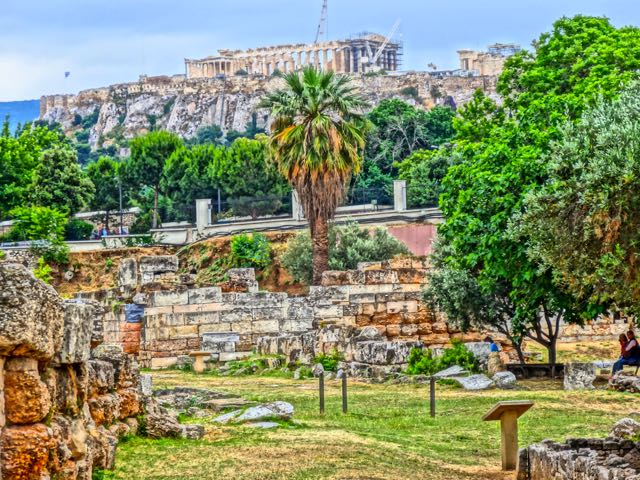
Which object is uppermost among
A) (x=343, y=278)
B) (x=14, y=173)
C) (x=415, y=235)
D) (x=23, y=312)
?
(x=14, y=173)

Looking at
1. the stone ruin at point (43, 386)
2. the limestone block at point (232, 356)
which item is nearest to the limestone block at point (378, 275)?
the limestone block at point (232, 356)

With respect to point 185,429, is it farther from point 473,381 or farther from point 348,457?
point 473,381

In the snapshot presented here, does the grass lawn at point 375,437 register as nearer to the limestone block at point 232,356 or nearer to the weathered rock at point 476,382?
the weathered rock at point 476,382

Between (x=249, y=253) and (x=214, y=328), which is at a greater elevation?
(x=249, y=253)

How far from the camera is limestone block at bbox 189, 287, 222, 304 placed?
4209 cm

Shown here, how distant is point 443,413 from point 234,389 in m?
6.59

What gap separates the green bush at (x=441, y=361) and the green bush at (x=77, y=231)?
4043 cm

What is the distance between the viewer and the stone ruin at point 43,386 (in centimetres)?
1045

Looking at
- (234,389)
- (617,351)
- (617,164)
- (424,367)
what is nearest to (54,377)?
(617,164)

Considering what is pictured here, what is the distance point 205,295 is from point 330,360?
8559 millimetres

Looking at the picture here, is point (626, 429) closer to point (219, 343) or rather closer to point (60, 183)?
point (219, 343)

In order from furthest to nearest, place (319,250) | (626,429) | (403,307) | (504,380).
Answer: (319,250) → (403,307) → (504,380) → (626,429)

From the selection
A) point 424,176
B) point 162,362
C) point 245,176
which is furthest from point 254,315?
point 245,176

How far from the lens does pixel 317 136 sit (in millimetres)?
44594
